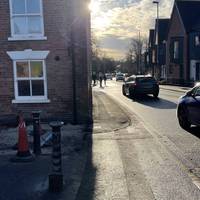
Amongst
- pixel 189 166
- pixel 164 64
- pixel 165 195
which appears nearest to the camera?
pixel 165 195

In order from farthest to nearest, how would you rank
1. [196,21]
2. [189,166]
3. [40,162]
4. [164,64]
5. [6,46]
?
[164,64], [196,21], [6,46], [40,162], [189,166]

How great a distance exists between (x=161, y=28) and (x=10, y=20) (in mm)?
58089

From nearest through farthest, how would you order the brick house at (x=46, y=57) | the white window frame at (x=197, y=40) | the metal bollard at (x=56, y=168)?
1. the metal bollard at (x=56, y=168)
2. the brick house at (x=46, y=57)
3. the white window frame at (x=197, y=40)

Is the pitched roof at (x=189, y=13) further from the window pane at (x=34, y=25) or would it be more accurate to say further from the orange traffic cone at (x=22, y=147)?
the orange traffic cone at (x=22, y=147)

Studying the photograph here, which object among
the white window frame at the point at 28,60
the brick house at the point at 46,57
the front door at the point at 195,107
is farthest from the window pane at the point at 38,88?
the front door at the point at 195,107

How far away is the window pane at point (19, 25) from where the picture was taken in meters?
15.9

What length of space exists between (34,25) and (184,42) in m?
42.2

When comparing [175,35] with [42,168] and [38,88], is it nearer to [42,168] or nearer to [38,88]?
[38,88]

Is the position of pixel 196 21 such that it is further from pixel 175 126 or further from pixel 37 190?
pixel 37 190

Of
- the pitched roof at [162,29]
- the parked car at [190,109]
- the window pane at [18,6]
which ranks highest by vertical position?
the pitched roof at [162,29]

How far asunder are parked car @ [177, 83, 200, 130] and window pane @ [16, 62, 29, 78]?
550 cm

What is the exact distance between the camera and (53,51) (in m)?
15.8

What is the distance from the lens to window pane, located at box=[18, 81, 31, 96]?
16.1 m

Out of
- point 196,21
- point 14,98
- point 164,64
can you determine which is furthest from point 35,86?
point 164,64
